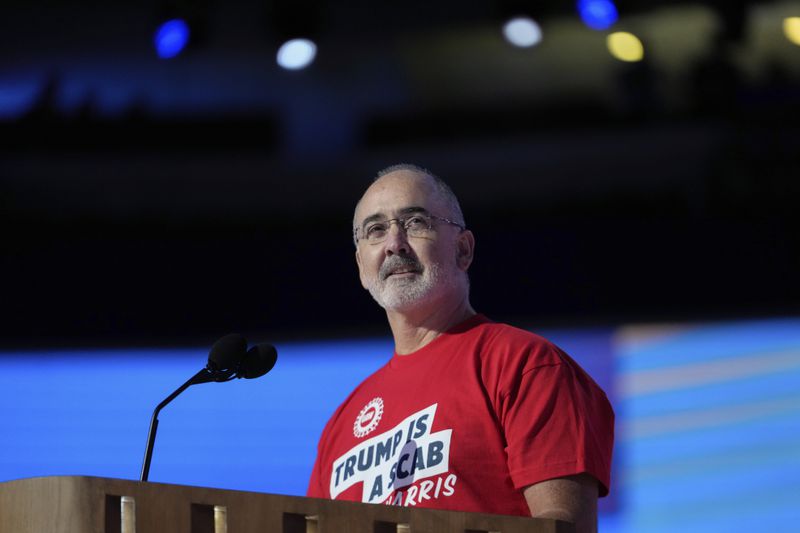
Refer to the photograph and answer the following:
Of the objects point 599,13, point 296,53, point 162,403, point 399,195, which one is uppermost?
point 296,53

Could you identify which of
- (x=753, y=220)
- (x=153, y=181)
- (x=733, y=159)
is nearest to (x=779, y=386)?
(x=753, y=220)

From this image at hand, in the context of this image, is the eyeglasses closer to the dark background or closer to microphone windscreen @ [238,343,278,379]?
microphone windscreen @ [238,343,278,379]

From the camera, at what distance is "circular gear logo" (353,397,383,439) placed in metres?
2.43

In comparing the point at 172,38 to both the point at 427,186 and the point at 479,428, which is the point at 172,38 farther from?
the point at 479,428

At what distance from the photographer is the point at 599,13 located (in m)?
4.99

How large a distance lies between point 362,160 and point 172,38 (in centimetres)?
103

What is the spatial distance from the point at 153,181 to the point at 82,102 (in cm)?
57

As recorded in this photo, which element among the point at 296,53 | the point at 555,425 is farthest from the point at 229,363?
the point at 296,53

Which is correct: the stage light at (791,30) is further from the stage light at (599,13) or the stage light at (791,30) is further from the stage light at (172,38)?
the stage light at (172,38)

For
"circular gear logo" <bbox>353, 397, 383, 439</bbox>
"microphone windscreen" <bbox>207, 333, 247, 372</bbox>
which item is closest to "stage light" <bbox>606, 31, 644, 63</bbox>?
"circular gear logo" <bbox>353, 397, 383, 439</bbox>

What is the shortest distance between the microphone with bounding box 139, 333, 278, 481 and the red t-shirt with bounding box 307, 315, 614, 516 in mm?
305

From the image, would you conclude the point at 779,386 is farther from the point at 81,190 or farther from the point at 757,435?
the point at 81,190

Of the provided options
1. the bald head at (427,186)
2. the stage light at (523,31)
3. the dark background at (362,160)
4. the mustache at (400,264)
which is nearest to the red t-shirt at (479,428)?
the mustache at (400,264)

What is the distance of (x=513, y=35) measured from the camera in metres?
5.34
